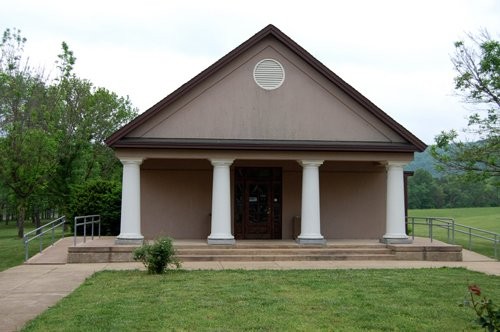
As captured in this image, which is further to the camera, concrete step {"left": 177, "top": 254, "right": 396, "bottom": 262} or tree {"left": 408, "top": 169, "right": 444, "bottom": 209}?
tree {"left": 408, "top": 169, "right": 444, "bottom": 209}

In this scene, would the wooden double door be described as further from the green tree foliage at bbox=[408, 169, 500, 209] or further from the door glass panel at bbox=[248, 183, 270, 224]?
the green tree foliage at bbox=[408, 169, 500, 209]

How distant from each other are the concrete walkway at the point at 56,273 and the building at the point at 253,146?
1.80 metres

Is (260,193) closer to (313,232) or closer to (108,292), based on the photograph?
(313,232)

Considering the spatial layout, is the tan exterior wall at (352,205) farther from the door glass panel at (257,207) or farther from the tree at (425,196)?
the tree at (425,196)

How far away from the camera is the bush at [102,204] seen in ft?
72.9

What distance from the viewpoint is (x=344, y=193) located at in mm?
20266

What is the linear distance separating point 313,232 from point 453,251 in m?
4.20

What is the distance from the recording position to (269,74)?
59.4ft

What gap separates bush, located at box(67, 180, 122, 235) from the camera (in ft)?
72.9

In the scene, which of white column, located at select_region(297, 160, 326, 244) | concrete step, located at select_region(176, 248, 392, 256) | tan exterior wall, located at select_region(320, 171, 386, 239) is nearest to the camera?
concrete step, located at select_region(176, 248, 392, 256)

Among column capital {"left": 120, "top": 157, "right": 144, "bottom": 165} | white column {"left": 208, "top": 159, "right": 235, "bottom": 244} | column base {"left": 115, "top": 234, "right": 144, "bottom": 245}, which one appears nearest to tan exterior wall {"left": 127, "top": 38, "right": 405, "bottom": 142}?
column capital {"left": 120, "top": 157, "right": 144, "bottom": 165}

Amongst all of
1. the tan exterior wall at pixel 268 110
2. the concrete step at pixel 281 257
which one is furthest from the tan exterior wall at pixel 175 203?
the concrete step at pixel 281 257

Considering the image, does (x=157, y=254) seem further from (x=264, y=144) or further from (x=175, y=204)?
(x=175, y=204)

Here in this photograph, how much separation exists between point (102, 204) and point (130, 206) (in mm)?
6016
